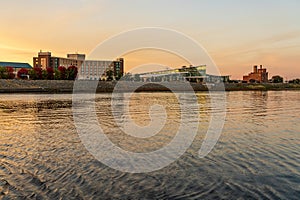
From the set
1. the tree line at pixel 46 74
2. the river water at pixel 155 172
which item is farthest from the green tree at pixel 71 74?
the river water at pixel 155 172

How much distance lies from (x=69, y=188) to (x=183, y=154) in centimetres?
718

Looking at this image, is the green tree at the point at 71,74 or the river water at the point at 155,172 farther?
the green tree at the point at 71,74

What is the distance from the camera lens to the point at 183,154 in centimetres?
1570

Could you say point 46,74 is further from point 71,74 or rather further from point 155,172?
point 155,172

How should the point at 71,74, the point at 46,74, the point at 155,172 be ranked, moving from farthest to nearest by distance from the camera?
the point at 71,74 < the point at 46,74 < the point at 155,172

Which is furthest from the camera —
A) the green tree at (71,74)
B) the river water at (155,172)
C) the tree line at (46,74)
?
the green tree at (71,74)

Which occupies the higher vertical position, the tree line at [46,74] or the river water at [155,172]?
the tree line at [46,74]

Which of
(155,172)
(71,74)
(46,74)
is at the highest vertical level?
(71,74)

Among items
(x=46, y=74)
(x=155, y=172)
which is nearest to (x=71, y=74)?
(x=46, y=74)

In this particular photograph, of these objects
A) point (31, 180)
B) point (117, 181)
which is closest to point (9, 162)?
point (31, 180)

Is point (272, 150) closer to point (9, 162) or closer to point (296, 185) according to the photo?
point (296, 185)

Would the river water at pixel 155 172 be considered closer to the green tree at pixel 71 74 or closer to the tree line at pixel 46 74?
the tree line at pixel 46 74

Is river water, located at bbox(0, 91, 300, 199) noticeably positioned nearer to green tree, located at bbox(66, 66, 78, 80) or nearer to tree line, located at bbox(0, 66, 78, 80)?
tree line, located at bbox(0, 66, 78, 80)

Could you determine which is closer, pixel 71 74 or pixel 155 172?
pixel 155 172
